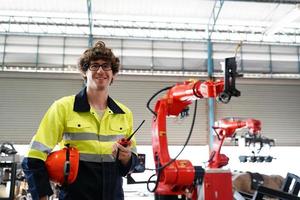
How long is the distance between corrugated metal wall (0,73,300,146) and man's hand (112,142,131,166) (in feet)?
29.3

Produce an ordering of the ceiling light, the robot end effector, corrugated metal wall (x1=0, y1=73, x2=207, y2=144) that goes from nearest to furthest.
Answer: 1. the robot end effector
2. the ceiling light
3. corrugated metal wall (x1=0, y1=73, x2=207, y2=144)

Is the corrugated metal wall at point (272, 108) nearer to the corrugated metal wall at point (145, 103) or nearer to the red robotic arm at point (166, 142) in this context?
the corrugated metal wall at point (145, 103)

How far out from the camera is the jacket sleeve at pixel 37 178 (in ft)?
5.51

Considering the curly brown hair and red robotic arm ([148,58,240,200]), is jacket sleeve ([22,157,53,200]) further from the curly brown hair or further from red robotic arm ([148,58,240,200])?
red robotic arm ([148,58,240,200])

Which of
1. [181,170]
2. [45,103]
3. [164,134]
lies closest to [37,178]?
[181,170]

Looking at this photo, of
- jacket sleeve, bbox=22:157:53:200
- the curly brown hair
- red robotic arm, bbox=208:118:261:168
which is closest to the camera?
jacket sleeve, bbox=22:157:53:200

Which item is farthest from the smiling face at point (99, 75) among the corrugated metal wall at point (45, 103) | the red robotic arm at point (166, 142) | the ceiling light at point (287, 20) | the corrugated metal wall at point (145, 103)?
the corrugated metal wall at point (145, 103)

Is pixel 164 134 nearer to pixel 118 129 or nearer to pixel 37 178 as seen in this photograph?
pixel 118 129

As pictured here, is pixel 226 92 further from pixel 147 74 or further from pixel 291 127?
pixel 291 127

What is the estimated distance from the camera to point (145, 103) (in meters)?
11.4

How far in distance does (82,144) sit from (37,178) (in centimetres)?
30

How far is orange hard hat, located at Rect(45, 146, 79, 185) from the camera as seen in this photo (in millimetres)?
1722

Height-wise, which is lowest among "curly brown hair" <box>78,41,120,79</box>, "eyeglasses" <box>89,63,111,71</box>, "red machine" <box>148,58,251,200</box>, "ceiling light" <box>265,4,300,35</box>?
"red machine" <box>148,58,251,200</box>

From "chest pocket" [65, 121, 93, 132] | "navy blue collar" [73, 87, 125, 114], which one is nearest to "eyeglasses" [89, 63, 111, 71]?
"navy blue collar" [73, 87, 125, 114]
